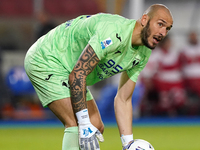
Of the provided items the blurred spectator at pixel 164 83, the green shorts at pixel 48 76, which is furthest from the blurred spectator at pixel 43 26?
the green shorts at pixel 48 76

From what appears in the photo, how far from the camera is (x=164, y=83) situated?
11398mm

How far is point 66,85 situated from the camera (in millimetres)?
4312

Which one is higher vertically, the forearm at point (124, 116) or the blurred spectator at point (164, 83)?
the forearm at point (124, 116)

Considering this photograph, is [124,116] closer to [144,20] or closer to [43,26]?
[144,20]

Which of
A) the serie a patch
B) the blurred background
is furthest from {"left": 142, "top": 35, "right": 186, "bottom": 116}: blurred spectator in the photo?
the serie a patch

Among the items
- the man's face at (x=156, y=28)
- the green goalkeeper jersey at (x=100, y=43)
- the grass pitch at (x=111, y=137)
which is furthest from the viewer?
the grass pitch at (x=111, y=137)

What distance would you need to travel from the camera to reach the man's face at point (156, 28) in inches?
166

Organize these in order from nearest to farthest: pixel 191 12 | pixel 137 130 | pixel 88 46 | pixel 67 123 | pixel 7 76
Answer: pixel 88 46 < pixel 67 123 < pixel 137 130 < pixel 7 76 < pixel 191 12

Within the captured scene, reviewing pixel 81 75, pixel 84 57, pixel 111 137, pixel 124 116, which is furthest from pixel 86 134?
pixel 111 137

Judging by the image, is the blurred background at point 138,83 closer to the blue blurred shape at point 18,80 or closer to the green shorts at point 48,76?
the blue blurred shape at point 18,80

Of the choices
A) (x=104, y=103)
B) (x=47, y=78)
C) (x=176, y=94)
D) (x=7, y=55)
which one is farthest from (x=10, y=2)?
(x=47, y=78)

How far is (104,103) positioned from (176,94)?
78.2 inches

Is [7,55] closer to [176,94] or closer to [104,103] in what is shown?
[104,103]

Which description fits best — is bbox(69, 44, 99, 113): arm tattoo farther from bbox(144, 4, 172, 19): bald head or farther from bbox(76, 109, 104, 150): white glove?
bbox(144, 4, 172, 19): bald head
